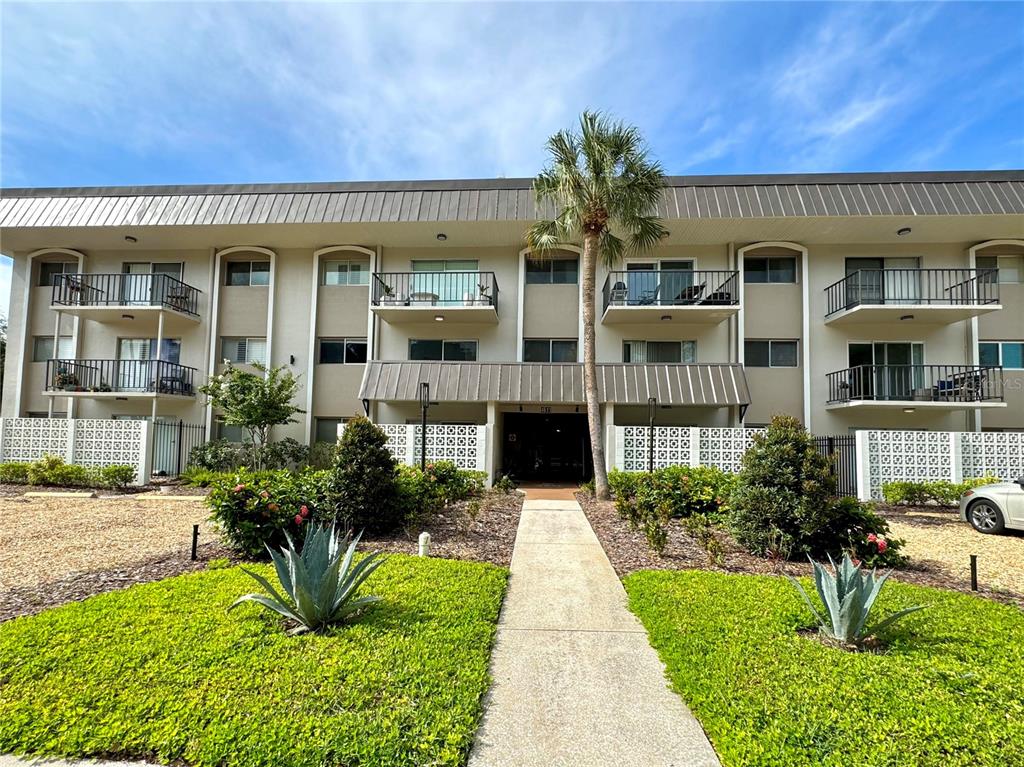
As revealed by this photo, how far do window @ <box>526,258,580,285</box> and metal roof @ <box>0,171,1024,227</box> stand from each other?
2379 mm

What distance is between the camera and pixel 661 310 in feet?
51.0

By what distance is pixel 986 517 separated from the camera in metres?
9.52

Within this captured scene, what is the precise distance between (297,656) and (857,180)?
18227mm

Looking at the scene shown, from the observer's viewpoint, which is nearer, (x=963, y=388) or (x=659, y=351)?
(x=963, y=388)

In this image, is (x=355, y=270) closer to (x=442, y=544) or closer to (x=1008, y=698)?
(x=442, y=544)

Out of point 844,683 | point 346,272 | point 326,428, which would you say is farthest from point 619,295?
point 844,683

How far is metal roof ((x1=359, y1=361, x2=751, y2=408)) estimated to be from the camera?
1463 centimetres

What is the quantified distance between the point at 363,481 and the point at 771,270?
15363 millimetres

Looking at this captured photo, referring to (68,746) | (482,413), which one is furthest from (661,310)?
(68,746)

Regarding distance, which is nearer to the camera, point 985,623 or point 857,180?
point 985,623

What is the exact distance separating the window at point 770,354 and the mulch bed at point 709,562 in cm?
984

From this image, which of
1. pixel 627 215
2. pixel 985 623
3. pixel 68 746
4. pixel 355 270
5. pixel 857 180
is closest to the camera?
pixel 68 746

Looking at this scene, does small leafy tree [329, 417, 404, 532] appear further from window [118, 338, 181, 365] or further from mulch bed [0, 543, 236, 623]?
window [118, 338, 181, 365]

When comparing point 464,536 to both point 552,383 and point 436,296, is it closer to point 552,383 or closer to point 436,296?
point 552,383
